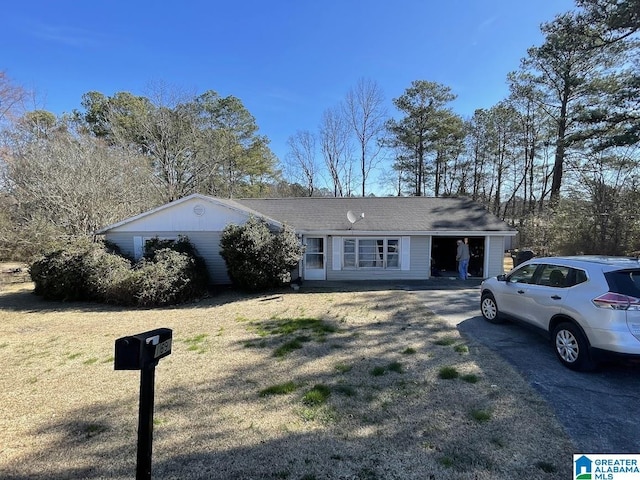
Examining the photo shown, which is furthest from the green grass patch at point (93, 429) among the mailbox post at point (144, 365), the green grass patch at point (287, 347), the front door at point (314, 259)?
the front door at point (314, 259)

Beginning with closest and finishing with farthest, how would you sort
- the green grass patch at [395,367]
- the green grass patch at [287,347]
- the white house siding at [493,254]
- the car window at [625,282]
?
the car window at [625,282], the green grass patch at [395,367], the green grass patch at [287,347], the white house siding at [493,254]

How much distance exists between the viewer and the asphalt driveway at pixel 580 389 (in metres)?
3.24

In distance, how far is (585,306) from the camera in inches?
176

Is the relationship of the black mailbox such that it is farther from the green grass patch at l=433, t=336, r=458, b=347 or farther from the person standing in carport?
the person standing in carport

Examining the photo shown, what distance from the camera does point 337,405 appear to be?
396 cm

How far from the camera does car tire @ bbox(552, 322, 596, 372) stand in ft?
14.9

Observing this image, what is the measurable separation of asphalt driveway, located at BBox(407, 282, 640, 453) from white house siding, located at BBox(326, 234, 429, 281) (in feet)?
22.4

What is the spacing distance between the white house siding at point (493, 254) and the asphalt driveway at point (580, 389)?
7.76 meters

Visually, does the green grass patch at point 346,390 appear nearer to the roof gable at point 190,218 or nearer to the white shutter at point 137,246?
the roof gable at point 190,218

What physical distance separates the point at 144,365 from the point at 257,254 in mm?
9929

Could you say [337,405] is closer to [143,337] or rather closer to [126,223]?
[143,337]

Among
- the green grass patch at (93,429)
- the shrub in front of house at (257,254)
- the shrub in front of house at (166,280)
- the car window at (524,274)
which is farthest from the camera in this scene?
the shrub in front of house at (257,254)

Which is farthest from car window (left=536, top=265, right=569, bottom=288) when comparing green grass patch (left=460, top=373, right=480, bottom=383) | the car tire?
green grass patch (left=460, top=373, right=480, bottom=383)

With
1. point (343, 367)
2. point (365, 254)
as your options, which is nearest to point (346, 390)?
point (343, 367)
